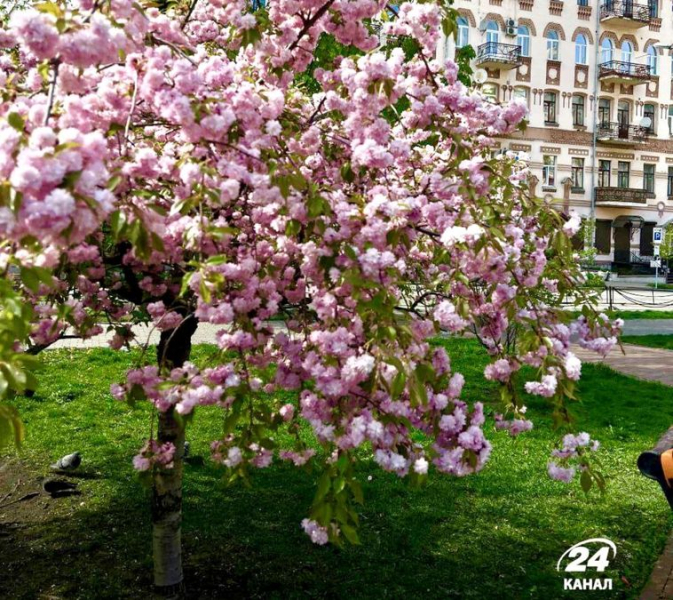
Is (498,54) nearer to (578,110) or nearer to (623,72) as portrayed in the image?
(578,110)

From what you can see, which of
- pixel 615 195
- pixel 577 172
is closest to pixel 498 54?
pixel 577 172

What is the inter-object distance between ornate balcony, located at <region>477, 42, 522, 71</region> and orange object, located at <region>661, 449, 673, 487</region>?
112 ft

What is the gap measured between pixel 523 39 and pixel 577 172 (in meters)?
7.55

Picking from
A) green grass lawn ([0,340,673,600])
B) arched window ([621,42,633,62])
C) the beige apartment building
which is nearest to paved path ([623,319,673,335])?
green grass lawn ([0,340,673,600])

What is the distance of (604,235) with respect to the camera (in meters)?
38.5

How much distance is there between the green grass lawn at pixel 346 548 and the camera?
4277 mm

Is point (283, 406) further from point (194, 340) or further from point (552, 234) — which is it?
point (194, 340)

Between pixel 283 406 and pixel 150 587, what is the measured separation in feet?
6.18

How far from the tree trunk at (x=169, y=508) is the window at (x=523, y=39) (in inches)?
1418

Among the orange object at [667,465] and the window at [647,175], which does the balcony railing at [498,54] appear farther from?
the orange object at [667,465]

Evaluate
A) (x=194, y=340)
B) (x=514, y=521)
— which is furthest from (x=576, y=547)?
(x=194, y=340)

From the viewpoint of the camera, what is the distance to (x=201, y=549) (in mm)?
4754

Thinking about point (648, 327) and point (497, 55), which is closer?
point (648, 327)

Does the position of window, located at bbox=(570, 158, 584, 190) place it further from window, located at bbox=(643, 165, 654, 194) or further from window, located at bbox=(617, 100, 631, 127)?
window, located at bbox=(643, 165, 654, 194)
